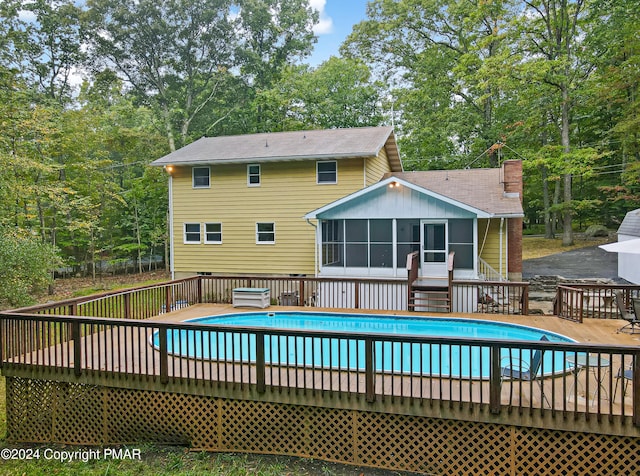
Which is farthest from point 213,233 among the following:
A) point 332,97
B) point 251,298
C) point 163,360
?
point 332,97

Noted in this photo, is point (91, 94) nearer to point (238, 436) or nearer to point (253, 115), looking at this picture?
point (253, 115)

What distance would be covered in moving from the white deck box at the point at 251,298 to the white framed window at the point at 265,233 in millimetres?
5043

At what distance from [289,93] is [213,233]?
503 inches

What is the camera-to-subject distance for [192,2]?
86.5ft

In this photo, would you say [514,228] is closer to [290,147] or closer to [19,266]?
[290,147]

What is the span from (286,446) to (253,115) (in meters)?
25.1

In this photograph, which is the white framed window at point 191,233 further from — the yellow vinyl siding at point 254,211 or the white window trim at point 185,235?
the yellow vinyl siding at point 254,211

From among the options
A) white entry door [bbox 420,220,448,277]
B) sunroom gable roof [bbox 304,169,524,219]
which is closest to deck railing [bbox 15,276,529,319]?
white entry door [bbox 420,220,448,277]

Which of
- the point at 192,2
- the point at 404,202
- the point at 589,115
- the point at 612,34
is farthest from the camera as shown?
the point at 192,2

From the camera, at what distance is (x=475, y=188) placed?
571 inches

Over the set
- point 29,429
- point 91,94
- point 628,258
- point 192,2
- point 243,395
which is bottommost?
point 29,429

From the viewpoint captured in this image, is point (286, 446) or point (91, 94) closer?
point (286, 446)

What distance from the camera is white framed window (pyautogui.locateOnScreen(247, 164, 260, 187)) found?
15.6 m

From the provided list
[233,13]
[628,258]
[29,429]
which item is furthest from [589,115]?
[29,429]
